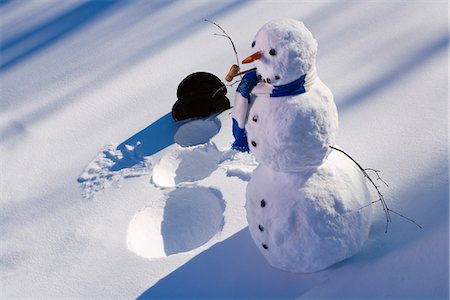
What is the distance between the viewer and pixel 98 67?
3545 millimetres

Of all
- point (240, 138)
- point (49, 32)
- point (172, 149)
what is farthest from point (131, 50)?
point (240, 138)

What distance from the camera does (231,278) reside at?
6.91ft

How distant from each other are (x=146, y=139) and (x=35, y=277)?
38.9 inches

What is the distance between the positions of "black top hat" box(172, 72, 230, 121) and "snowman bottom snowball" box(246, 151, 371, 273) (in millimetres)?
1036

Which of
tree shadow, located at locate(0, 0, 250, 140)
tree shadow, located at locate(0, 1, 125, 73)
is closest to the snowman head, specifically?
tree shadow, located at locate(0, 0, 250, 140)

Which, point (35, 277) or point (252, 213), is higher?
point (252, 213)

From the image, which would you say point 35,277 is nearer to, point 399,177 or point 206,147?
point 206,147

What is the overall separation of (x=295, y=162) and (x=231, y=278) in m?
0.68

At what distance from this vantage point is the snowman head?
158 centimetres

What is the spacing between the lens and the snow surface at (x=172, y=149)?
210 centimetres

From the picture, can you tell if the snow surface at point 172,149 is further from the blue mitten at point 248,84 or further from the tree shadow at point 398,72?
the blue mitten at point 248,84

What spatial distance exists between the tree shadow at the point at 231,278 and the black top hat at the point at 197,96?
96cm

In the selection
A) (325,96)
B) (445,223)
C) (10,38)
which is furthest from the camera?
(10,38)

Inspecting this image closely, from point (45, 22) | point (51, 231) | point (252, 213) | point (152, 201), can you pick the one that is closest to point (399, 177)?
Answer: point (252, 213)
